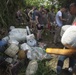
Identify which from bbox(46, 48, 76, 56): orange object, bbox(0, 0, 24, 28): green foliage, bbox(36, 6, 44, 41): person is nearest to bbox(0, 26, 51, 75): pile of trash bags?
bbox(0, 0, 24, 28): green foliage

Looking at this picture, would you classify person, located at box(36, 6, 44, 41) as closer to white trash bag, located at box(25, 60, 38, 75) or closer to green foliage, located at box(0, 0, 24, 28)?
green foliage, located at box(0, 0, 24, 28)

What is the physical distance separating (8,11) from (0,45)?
2943 mm

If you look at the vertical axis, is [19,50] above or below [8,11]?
below

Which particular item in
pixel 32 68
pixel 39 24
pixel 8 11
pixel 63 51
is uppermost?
pixel 63 51

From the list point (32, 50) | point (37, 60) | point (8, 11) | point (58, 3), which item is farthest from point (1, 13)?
point (58, 3)

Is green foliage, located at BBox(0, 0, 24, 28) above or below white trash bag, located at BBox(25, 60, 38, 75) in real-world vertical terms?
above

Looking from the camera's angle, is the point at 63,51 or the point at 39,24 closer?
the point at 63,51

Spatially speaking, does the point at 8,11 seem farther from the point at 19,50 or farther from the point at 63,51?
the point at 63,51

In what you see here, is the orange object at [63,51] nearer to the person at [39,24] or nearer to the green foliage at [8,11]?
the green foliage at [8,11]

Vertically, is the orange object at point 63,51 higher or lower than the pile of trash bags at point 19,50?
higher

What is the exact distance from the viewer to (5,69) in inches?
269

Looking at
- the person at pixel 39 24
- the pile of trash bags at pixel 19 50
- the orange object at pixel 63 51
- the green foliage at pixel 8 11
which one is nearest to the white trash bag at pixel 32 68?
the pile of trash bags at pixel 19 50

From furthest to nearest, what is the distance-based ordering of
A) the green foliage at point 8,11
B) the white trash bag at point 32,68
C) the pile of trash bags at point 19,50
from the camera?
the green foliage at point 8,11, the pile of trash bags at point 19,50, the white trash bag at point 32,68

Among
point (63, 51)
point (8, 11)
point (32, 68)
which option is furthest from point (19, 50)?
→ point (63, 51)
